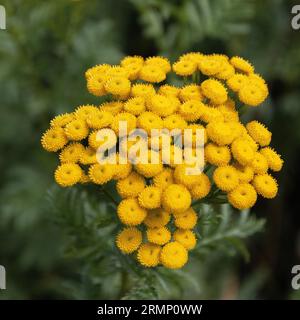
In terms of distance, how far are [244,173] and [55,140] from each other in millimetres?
894

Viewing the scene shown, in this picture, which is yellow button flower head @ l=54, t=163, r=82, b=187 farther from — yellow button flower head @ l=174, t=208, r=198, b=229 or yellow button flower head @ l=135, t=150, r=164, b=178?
yellow button flower head @ l=174, t=208, r=198, b=229

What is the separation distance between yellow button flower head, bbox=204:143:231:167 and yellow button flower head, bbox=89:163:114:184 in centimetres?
44

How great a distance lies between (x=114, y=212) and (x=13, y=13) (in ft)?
7.08

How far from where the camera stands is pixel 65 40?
4867 millimetres

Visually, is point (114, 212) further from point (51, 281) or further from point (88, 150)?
point (51, 281)

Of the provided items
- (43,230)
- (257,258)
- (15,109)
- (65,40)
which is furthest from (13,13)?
(257,258)

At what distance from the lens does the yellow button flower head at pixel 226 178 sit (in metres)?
2.83

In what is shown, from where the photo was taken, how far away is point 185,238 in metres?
2.91

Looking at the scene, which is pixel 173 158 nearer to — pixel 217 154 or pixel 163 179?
pixel 163 179

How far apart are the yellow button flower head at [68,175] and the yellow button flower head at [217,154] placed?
1.94 feet

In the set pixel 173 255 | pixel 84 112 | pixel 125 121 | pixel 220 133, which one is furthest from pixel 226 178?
pixel 84 112

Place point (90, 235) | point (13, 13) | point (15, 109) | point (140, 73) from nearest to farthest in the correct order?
point (140, 73)
point (90, 235)
point (13, 13)
point (15, 109)

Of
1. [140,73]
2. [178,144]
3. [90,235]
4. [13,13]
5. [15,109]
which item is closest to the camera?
[178,144]

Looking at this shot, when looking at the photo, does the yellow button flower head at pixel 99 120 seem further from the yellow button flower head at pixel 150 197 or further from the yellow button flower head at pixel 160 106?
the yellow button flower head at pixel 150 197
